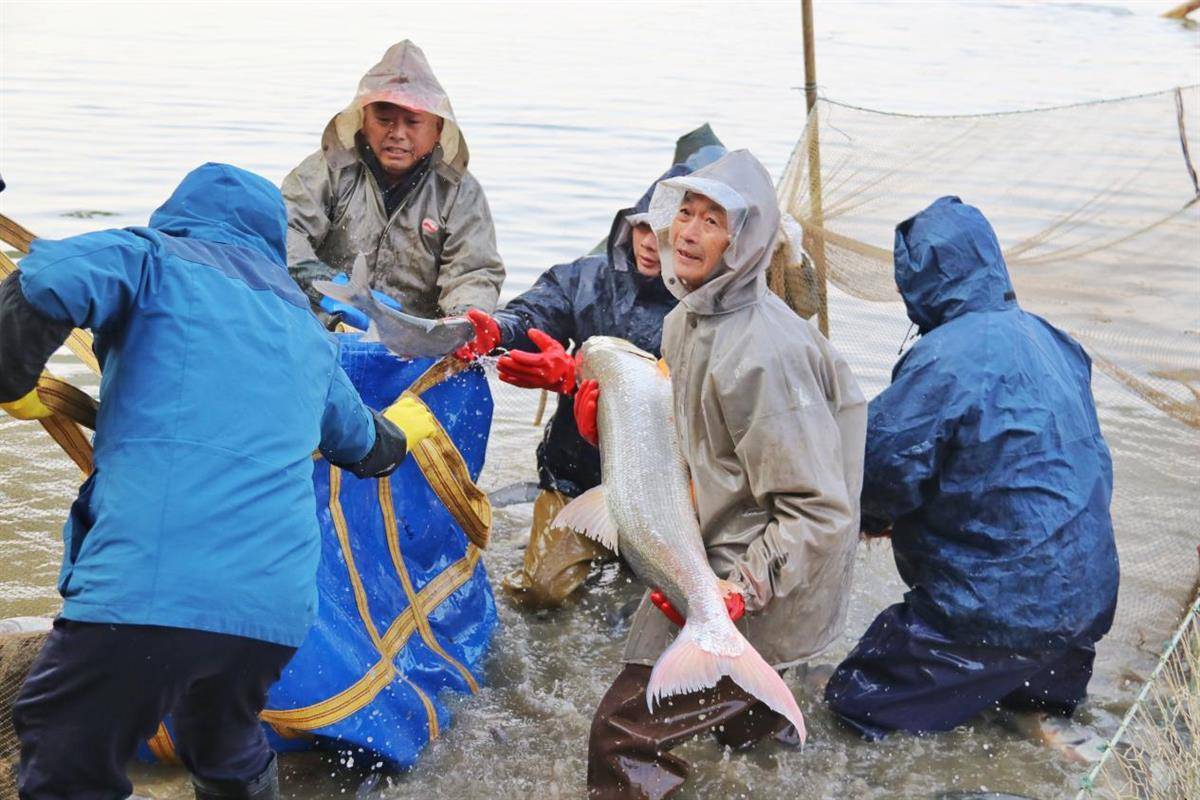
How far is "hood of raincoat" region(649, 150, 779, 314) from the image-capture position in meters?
4.00

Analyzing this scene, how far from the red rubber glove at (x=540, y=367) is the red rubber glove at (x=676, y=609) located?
829 mm

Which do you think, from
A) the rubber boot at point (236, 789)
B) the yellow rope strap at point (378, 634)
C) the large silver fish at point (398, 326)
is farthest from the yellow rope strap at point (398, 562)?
the rubber boot at point (236, 789)

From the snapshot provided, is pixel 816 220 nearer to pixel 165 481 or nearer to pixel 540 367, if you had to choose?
pixel 540 367

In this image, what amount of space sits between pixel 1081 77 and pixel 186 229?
24.4 meters

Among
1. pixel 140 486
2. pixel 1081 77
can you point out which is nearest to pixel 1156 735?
pixel 140 486

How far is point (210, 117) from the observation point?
19062 mm

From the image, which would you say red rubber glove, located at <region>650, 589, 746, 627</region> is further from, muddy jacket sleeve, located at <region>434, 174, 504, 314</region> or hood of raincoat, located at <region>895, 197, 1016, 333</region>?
muddy jacket sleeve, located at <region>434, 174, 504, 314</region>

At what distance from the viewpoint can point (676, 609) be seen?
13.1 ft

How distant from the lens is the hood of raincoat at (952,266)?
15.4ft

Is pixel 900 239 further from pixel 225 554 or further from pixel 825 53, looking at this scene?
pixel 825 53

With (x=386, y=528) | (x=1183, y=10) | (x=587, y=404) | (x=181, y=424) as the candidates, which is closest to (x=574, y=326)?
(x=386, y=528)

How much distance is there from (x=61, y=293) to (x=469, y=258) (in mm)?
3121

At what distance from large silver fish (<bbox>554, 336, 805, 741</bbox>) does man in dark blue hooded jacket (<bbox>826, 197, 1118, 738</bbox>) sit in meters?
0.87

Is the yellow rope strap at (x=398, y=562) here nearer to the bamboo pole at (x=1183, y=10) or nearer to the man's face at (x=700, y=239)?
the man's face at (x=700, y=239)
